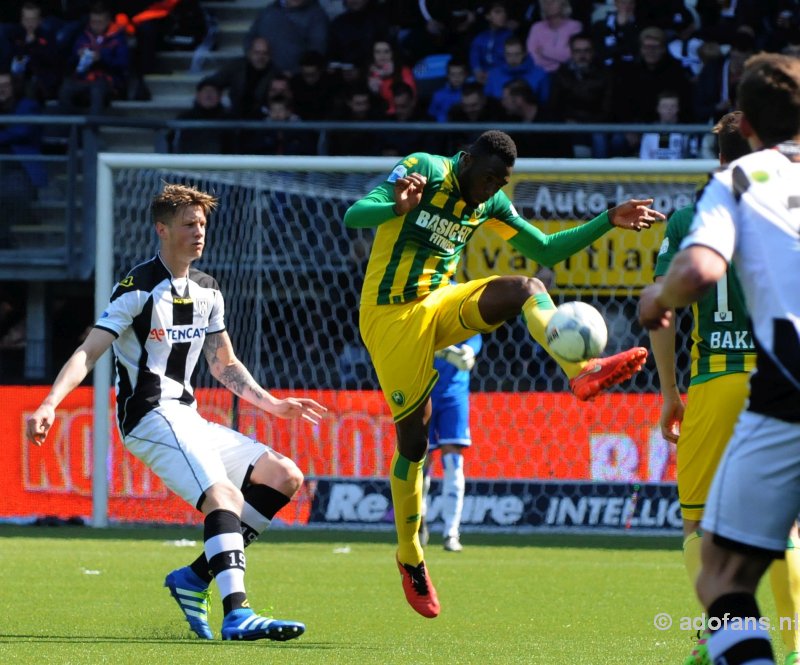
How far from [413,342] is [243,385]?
2.74 feet

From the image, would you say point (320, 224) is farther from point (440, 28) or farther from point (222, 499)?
point (222, 499)

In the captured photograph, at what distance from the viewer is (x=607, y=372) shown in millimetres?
5590

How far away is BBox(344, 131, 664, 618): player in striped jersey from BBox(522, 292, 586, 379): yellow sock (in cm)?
35

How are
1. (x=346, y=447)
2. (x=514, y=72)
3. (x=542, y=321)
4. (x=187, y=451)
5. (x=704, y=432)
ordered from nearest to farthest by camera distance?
(x=704, y=432), (x=542, y=321), (x=187, y=451), (x=346, y=447), (x=514, y=72)

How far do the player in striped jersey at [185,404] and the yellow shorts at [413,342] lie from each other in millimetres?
483

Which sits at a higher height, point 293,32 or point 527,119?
point 293,32

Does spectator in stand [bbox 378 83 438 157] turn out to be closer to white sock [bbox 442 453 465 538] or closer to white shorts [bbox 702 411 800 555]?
white sock [bbox 442 453 465 538]

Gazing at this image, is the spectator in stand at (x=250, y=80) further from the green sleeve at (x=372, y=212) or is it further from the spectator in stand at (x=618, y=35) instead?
the green sleeve at (x=372, y=212)

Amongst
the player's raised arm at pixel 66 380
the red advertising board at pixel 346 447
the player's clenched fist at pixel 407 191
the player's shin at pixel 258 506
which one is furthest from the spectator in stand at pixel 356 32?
the player's raised arm at pixel 66 380

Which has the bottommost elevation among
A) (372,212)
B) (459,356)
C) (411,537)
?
(411,537)

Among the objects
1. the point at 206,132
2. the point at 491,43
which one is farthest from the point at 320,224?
the point at 491,43

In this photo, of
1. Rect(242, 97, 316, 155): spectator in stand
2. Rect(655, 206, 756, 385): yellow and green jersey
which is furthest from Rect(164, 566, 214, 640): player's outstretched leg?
Rect(242, 97, 316, 155): spectator in stand

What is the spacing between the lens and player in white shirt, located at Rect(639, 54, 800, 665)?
12.1 ft

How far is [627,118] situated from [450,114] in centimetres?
176
